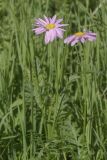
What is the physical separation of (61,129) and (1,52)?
0.57 meters

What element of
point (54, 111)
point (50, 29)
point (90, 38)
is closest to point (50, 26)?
point (50, 29)

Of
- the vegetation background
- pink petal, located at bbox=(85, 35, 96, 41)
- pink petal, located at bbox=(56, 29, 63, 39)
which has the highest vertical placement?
pink petal, located at bbox=(56, 29, 63, 39)

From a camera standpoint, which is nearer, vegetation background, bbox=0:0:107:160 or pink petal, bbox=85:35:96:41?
pink petal, bbox=85:35:96:41

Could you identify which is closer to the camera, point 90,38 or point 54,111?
point 90,38

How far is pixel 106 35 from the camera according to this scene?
1587 mm

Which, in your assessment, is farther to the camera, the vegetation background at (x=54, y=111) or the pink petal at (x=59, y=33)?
the vegetation background at (x=54, y=111)

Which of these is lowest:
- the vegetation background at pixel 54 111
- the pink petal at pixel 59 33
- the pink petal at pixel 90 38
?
the vegetation background at pixel 54 111

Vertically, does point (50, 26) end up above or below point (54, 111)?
above

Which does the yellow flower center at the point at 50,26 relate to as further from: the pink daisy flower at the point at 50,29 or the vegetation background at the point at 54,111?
the vegetation background at the point at 54,111

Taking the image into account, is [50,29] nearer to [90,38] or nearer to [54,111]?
[90,38]

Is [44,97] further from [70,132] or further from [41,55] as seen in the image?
[41,55]

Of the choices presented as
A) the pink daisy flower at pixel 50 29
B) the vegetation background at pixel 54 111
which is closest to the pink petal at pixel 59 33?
the pink daisy flower at pixel 50 29

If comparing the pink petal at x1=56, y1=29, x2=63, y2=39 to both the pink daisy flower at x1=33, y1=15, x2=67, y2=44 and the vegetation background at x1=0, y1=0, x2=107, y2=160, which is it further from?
the vegetation background at x1=0, y1=0, x2=107, y2=160

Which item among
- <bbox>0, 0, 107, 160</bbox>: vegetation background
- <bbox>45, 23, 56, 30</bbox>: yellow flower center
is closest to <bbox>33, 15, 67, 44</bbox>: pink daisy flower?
<bbox>45, 23, 56, 30</bbox>: yellow flower center
